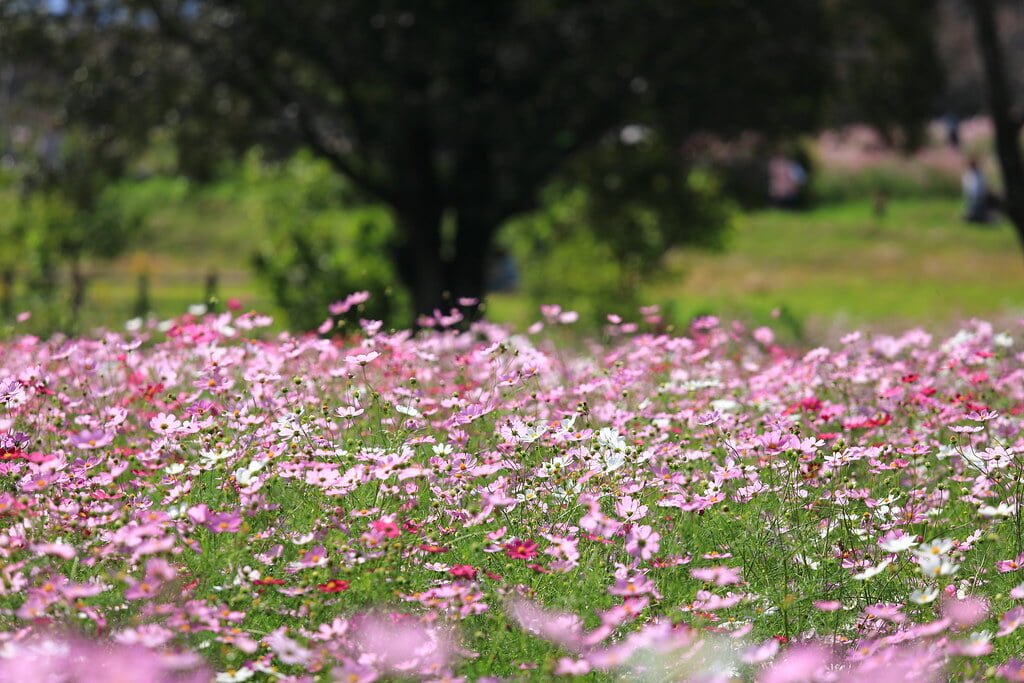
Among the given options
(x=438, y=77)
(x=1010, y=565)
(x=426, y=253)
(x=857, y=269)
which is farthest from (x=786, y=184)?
(x=1010, y=565)

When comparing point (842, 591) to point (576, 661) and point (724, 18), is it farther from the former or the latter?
point (724, 18)

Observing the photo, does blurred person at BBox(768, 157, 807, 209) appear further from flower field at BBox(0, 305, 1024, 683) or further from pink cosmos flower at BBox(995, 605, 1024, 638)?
pink cosmos flower at BBox(995, 605, 1024, 638)

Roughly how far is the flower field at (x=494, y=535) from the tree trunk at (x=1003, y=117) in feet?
19.4

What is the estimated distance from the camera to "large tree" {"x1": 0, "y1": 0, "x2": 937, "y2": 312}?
38.3 feet

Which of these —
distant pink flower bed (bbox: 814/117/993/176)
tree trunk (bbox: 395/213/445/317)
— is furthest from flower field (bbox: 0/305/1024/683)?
distant pink flower bed (bbox: 814/117/993/176)

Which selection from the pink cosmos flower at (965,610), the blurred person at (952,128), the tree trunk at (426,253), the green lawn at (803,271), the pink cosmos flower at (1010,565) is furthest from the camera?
the blurred person at (952,128)

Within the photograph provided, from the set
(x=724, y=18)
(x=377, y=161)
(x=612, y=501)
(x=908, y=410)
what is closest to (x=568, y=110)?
(x=724, y=18)

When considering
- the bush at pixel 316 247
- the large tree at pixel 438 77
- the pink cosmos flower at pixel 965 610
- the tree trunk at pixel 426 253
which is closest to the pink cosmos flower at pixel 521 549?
the pink cosmos flower at pixel 965 610

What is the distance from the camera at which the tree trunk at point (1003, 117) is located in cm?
990

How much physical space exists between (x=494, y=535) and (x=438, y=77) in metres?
10.1

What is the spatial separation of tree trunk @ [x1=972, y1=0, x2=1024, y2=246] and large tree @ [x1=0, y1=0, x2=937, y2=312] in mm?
2830

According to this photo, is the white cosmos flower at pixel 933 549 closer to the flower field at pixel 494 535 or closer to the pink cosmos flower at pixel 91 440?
the flower field at pixel 494 535

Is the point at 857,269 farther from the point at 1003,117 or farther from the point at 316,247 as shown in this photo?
the point at 1003,117

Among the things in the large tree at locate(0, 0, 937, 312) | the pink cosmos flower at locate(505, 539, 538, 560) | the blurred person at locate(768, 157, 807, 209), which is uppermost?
the large tree at locate(0, 0, 937, 312)
